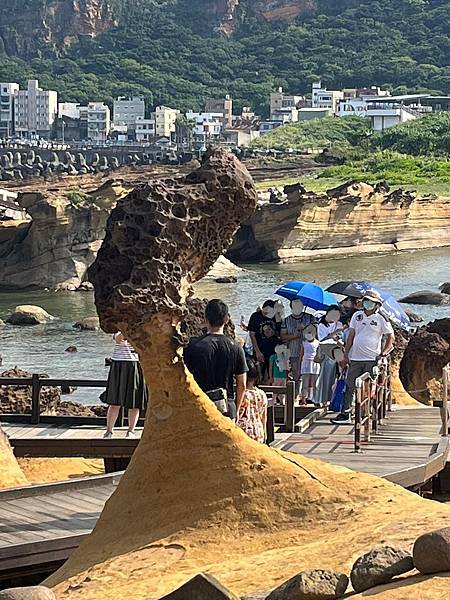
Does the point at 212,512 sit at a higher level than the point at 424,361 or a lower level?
higher

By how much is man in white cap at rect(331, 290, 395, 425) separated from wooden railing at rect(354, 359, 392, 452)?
13cm

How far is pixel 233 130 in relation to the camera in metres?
152

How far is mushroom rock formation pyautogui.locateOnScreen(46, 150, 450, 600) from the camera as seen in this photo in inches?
280

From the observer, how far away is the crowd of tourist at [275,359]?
8805 mm

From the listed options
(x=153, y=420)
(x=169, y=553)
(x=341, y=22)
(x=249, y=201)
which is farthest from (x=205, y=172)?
(x=341, y=22)

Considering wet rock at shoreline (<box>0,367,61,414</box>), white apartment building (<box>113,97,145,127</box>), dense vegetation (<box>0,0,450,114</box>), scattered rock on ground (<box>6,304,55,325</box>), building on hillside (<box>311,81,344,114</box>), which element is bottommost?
scattered rock on ground (<box>6,304,55,325</box>)

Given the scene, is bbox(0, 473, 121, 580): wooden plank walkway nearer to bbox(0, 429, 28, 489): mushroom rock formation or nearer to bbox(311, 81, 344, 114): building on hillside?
bbox(0, 429, 28, 489): mushroom rock formation

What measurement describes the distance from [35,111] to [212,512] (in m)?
170

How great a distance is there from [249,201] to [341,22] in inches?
7488

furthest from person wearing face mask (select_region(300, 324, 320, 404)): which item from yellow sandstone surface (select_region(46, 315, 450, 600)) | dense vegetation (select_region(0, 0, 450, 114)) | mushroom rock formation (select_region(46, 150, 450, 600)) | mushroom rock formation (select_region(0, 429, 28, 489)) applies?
dense vegetation (select_region(0, 0, 450, 114))

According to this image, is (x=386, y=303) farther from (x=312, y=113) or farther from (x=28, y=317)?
(x=312, y=113)

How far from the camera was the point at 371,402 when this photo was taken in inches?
436

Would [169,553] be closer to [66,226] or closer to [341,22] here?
[66,226]

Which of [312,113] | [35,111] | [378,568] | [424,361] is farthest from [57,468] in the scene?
[35,111]
